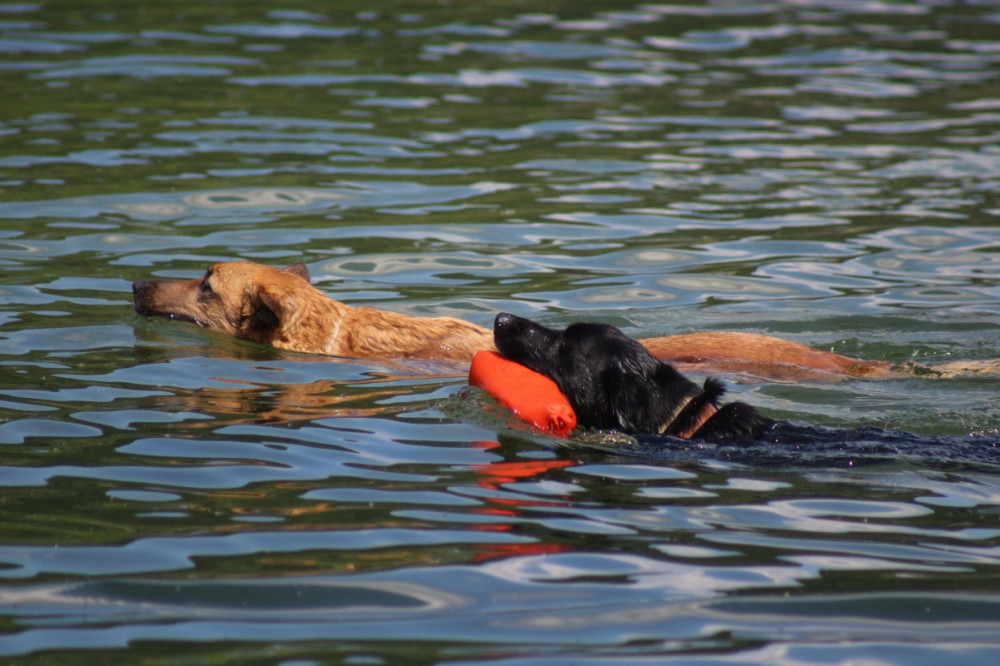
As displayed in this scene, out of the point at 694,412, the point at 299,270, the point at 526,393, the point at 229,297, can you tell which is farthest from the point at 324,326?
the point at 694,412

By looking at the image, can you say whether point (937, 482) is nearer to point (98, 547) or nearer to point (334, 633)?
point (334, 633)

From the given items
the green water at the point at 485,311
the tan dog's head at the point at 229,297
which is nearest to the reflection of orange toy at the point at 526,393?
the green water at the point at 485,311

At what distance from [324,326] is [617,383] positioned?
292cm

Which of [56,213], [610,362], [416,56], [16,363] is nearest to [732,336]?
[610,362]

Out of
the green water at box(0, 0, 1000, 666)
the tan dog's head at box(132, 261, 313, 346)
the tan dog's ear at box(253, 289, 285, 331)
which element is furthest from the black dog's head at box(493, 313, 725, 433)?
the tan dog's head at box(132, 261, 313, 346)

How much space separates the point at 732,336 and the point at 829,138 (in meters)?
8.57

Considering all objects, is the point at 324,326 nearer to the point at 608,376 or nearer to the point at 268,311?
the point at 268,311

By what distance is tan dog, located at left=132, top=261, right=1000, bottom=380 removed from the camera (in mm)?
8773

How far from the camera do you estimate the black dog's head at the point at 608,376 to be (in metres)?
7.18

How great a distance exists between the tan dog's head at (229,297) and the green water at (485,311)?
19cm

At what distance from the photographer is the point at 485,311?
10.8m

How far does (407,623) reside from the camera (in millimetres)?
4539

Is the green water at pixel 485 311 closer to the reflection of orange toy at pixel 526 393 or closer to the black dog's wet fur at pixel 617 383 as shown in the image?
the reflection of orange toy at pixel 526 393

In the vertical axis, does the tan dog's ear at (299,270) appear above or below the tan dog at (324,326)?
above
